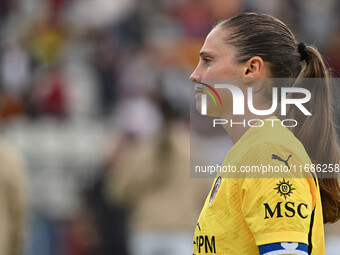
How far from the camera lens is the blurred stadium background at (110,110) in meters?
7.01

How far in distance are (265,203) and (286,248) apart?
15cm

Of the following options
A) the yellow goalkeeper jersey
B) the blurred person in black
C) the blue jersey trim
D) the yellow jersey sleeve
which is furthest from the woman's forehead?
the blurred person in black

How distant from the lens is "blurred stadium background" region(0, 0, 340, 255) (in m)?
7.01

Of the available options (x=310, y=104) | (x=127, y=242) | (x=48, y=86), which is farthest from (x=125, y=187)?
(x=310, y=104)

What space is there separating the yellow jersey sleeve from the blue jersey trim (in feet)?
0.04

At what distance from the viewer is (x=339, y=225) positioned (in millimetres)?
6770

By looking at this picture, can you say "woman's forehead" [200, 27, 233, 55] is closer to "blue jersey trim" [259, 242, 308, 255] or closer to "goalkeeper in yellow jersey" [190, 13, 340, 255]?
"goalkeeper in yellow jersey" [190, 13, 340, 255]

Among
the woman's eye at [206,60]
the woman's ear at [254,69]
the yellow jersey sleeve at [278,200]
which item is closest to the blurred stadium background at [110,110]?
the woman's eye at [206,60]

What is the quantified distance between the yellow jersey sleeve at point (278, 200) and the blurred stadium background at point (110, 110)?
4153 millimetres

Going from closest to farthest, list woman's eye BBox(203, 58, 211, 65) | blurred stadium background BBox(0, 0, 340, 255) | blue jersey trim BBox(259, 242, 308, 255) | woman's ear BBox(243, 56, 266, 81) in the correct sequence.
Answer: blue jersey trim BBox(259, 242, 308, 255), woman's ear BBox(243, 56, 266, 81), woman's eye BBox(203, 58, 211, 65), blurred stadium background BBox(0, 0, 340, 255)

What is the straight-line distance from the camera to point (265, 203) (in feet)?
8.13

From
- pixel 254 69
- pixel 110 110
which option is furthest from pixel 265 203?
pixel 110 110

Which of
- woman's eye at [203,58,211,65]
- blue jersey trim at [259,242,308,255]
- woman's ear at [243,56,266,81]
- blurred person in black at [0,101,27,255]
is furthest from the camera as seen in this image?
blurred person in black at [0,101,27,255]

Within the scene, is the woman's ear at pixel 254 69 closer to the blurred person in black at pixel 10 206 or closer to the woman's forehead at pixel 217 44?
the woman's forehead at pixel 217 44
